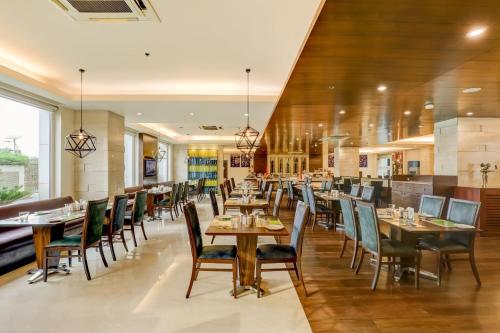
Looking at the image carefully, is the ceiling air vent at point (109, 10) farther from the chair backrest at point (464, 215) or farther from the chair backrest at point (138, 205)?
the chair backrest at point (464, 215)

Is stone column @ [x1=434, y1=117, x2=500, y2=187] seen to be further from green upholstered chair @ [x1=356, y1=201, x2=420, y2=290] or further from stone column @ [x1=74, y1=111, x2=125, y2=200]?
stone column @ [x1=74, y1=111, x2=125, y2=200]

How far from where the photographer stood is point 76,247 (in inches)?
145

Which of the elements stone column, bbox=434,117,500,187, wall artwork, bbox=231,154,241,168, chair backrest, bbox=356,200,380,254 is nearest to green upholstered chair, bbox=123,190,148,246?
chair backrest, bbox=356,200,380,254

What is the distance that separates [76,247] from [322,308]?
120 inches

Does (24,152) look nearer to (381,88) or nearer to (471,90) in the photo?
(381,88)

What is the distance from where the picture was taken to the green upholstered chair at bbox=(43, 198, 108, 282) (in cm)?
364

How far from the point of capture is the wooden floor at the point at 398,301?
8.54 ft

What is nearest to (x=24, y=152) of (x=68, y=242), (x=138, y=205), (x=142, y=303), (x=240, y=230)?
(x=138, y=205)

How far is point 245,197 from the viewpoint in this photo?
582 cm

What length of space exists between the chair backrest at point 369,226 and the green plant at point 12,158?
6.10m

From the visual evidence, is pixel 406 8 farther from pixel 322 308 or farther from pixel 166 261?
→ pixel 166 261

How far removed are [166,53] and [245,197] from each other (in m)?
2.97

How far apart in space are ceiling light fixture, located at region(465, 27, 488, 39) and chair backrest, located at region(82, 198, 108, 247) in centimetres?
463

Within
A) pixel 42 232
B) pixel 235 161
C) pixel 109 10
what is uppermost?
pixel 109 10
